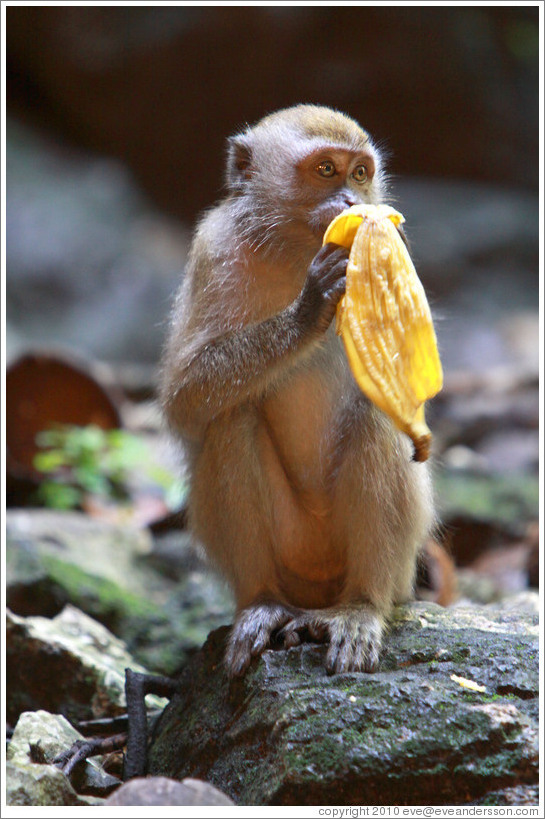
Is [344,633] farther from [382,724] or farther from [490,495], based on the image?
[490,495]

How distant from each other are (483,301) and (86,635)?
12.7m

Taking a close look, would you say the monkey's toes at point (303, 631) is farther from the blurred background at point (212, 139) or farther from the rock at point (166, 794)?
the blurred background at point (212, 139)

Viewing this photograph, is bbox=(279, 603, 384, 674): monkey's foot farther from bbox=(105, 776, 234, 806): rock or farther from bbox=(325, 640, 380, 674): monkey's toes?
bbox=(105, 776, 234, 806): rock

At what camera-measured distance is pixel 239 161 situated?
561 centimetres

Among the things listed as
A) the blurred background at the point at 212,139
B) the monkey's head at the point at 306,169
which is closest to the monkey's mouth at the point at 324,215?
the monkey's head at the point at 306,169

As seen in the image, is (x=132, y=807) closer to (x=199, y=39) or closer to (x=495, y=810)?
(x=495, y=810)

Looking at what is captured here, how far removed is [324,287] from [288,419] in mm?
955

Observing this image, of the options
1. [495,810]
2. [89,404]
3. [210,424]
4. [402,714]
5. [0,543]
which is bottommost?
[495,810]

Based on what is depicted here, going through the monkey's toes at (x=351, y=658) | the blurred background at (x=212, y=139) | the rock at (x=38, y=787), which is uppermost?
the blurred background at (x=212, y=139)

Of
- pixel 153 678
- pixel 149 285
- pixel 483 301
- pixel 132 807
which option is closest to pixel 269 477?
pixel 153 678

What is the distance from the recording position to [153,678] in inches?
194

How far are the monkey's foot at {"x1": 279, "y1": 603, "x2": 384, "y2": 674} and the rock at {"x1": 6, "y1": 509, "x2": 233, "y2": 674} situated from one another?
1148mm

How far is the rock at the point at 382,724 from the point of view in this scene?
343cm

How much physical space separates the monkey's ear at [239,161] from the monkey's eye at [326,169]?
58 centimetres
